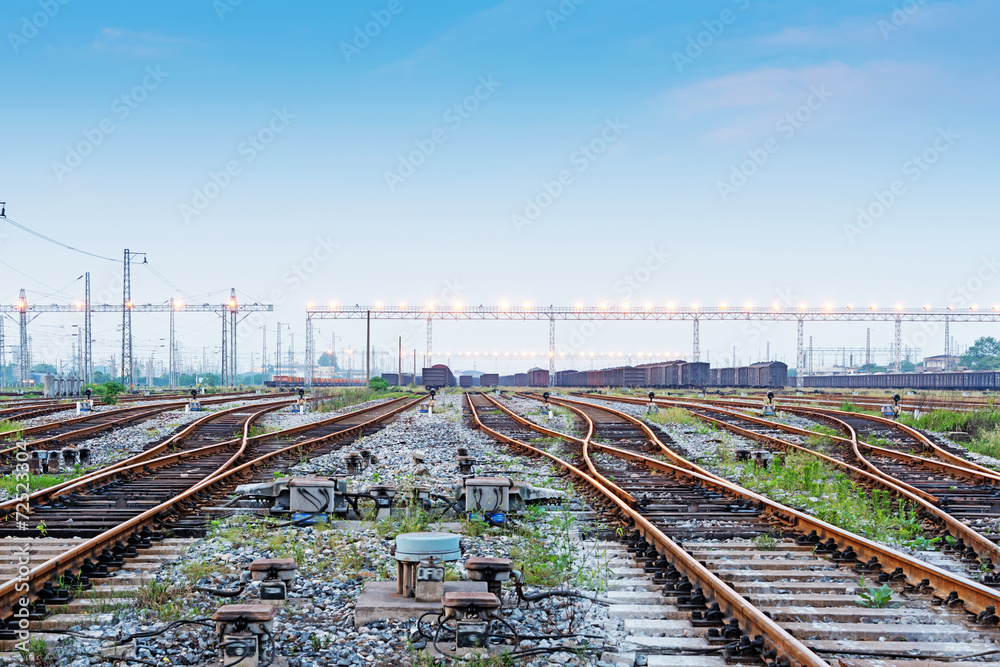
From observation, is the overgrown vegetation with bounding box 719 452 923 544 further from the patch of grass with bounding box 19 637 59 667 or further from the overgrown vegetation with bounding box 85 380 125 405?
the overgrown vegetation with bounding box 85 380 125 405

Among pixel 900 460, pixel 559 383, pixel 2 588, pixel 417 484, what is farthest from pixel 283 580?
pixel 559 383

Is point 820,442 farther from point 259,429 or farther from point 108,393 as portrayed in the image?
point 108,393

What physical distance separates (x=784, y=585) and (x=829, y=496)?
465 centimetres

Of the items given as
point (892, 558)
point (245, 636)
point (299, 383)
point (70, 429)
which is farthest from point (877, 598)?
point (299, 383)

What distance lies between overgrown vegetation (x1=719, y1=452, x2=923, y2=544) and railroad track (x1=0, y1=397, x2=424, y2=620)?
6438 mm

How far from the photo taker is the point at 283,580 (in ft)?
18.3

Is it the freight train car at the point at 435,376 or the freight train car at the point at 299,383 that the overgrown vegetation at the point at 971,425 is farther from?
the freight train car at the point at 299,383

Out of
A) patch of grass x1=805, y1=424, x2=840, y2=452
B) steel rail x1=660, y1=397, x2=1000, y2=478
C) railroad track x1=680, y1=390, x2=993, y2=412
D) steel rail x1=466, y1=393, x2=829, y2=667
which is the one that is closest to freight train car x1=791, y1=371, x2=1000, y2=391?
railroad track x1=680, y1=390, x2=993, y2=412

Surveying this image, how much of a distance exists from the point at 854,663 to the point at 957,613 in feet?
4.29


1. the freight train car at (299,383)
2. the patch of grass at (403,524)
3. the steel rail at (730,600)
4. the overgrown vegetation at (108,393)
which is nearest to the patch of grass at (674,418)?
the steel rail at (730,600)

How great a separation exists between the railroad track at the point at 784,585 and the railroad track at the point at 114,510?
3.99 m

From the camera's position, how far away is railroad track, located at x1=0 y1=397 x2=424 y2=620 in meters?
5.89

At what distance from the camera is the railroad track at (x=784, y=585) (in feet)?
15.2

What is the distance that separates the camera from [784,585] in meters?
5.86
